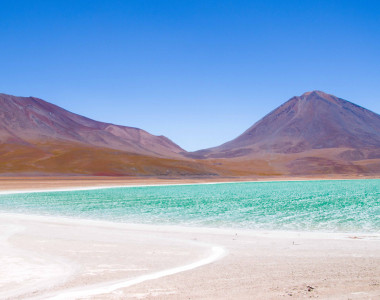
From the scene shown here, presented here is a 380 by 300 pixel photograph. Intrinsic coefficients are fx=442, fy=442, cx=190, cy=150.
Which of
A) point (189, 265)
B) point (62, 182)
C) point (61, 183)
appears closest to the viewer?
point (189, 265)

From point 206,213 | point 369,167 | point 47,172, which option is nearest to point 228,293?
point 206,213

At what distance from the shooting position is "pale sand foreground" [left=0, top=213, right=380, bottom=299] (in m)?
8.93

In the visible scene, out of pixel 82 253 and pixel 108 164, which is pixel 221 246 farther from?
pixel 108 164

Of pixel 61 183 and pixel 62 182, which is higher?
pixel 62 182

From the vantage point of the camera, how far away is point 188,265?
1199 centimetres

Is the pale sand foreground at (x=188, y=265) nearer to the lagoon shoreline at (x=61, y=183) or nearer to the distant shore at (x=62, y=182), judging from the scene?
the lagoon shoreline at (x=61, y=183)

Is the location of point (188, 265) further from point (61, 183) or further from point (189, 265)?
point (61, 183)

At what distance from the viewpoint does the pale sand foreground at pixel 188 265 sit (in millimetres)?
8930

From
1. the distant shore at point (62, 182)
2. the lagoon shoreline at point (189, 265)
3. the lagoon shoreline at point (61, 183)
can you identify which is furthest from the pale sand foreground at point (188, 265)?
the distant shore at point (62, 182)

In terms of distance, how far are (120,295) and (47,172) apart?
11573 centimetres

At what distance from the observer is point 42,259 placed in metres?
12.7

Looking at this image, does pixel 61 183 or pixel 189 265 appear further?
pixel 61 183

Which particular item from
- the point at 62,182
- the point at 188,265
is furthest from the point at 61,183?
the point at 188,265

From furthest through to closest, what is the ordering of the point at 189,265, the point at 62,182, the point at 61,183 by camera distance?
the point at 62,182 < the point at 61,183 < the point at 189,265
